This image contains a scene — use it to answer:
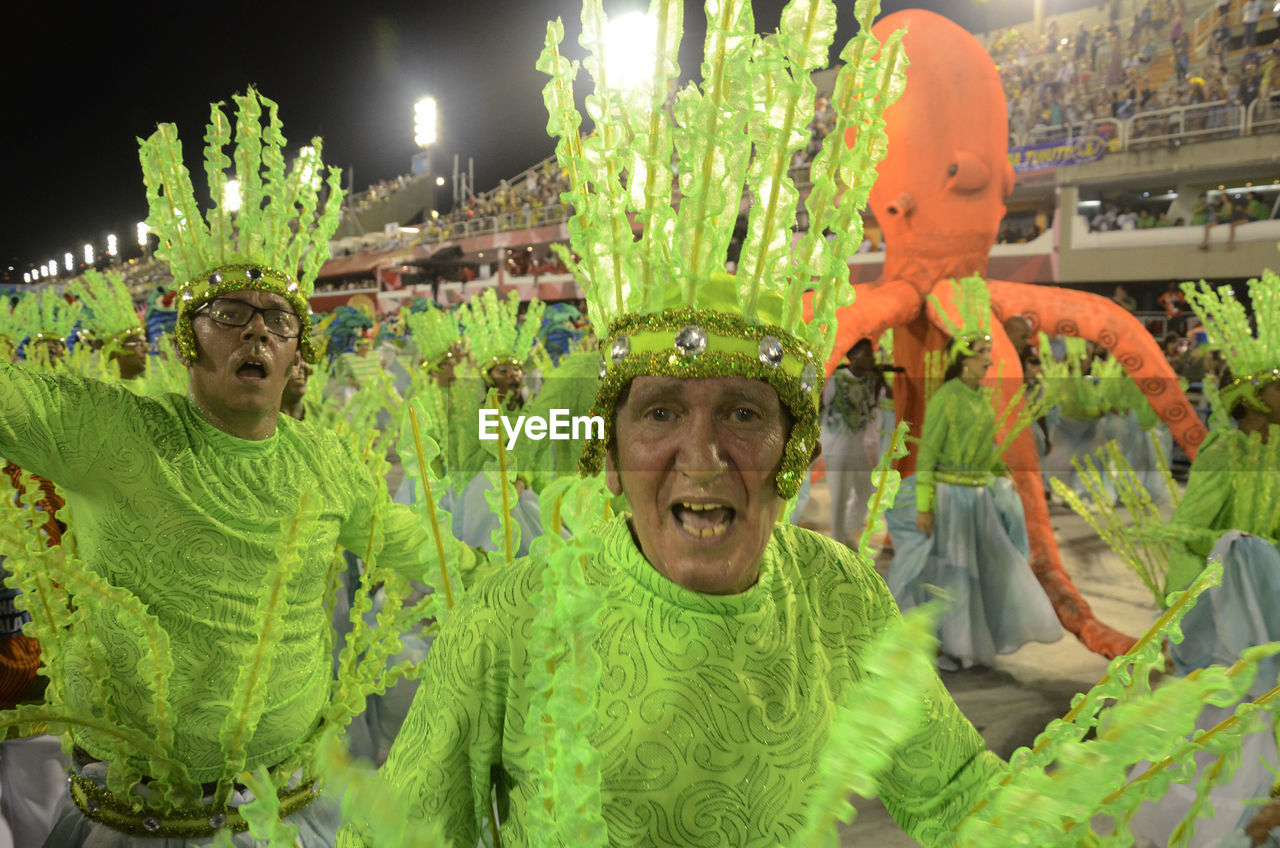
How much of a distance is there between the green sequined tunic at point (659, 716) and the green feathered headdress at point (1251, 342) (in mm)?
3030

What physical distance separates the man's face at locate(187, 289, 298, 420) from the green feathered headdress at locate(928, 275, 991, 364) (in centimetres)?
434

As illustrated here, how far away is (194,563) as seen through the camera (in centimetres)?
179

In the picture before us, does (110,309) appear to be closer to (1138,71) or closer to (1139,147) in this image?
(1139,147)

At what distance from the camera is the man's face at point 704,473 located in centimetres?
106

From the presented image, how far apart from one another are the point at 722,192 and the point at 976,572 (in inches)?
178

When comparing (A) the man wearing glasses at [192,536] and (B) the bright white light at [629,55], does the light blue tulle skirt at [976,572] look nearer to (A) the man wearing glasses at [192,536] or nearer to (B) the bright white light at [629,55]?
(A) the man wearing glasses at [192,536]

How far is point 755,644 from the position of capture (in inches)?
44.4

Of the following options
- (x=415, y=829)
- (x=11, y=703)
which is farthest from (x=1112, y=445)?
(x=11, y=703)

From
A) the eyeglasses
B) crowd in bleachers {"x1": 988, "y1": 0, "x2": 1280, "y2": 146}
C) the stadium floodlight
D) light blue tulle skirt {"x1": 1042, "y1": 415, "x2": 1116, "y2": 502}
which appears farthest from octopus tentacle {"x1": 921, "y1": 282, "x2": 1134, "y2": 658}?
the stadium floodlight

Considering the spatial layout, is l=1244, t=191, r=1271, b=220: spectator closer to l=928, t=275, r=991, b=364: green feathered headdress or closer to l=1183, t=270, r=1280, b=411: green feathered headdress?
l=928, t=275, r=991, b=364: green feathered headdress

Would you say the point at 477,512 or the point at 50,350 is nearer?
the point at 477,512

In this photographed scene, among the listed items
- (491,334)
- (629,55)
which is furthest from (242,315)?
(491,334)

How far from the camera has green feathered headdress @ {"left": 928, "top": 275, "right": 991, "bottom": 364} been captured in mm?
5105

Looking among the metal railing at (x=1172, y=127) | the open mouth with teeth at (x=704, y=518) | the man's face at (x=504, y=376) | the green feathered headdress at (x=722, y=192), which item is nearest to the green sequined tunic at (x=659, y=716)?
the open mouth with teeth at (x=704, y=518)
